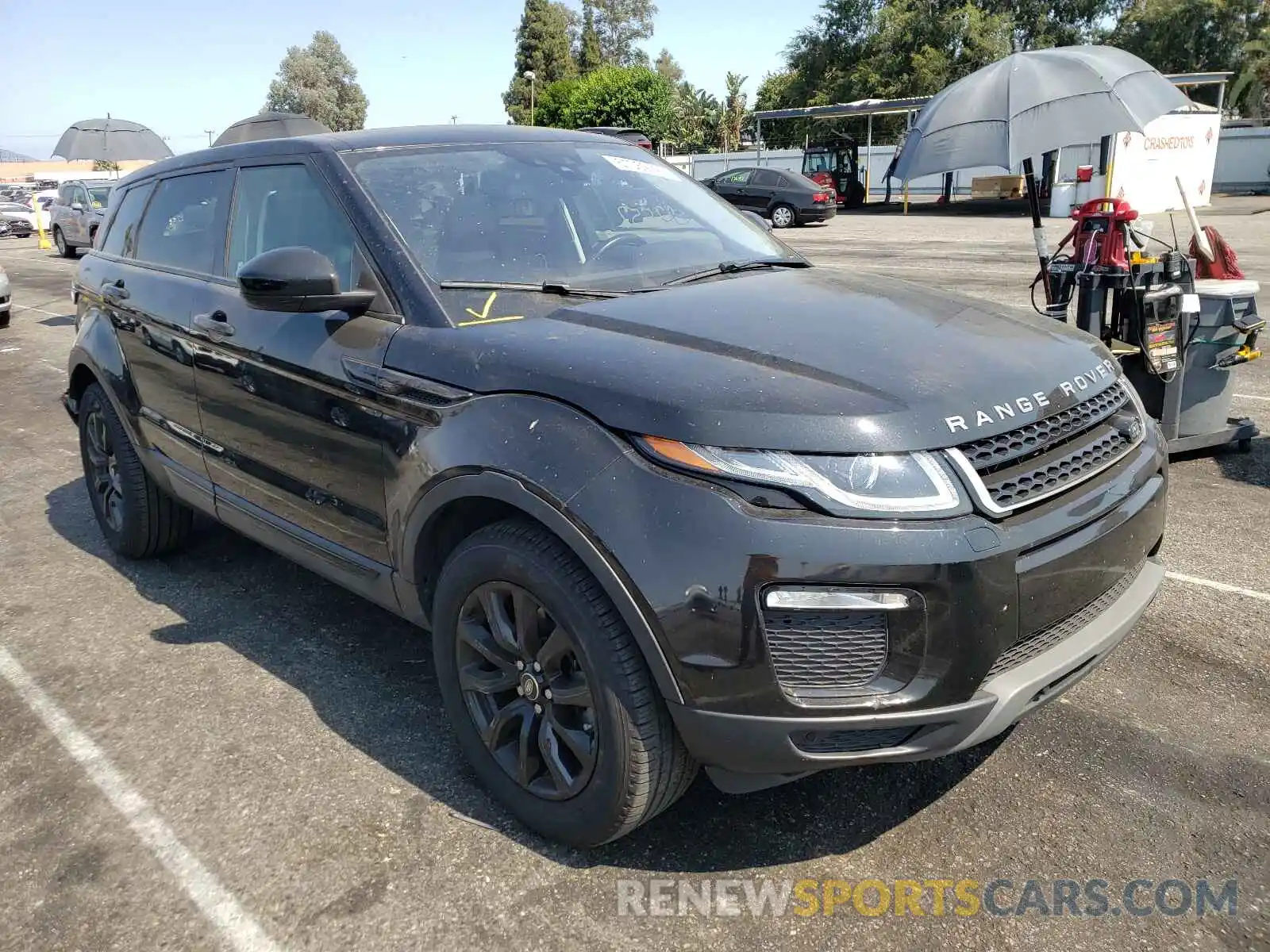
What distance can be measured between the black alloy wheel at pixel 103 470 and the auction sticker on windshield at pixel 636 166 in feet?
8.65

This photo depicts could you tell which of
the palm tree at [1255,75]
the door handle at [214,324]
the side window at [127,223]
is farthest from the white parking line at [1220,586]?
the palm tree at [1255,75]

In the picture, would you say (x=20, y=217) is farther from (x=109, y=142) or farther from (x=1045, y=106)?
(x=1045, y=106)

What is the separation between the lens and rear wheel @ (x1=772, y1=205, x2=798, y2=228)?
26.3 m

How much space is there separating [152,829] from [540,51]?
254ft

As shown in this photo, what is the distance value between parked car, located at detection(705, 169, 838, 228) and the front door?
23.2m

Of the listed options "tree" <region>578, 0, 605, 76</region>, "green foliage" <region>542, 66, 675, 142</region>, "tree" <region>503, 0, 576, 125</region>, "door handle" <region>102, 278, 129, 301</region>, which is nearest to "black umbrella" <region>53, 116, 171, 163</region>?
"door handle" <region>102, 278, 129, 301</region>

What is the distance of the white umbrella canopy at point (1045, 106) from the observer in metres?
5.75

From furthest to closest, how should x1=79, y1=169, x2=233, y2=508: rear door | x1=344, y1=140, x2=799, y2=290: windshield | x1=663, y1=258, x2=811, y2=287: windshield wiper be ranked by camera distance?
x1=79, y1=169, x2=233, y2=508: rear door, x1=663, y1=258, x2=811, y2=287: windshield wiper, x1=344, y1=140, x2=799, y2=290: windshield

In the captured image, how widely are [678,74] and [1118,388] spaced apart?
333 ft

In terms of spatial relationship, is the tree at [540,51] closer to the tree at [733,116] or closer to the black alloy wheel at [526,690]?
the tree at [733,116]

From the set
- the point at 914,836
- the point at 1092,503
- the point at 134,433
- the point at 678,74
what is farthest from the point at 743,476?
the point at 678,74

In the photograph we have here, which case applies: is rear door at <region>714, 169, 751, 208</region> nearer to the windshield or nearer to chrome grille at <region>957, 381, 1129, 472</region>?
the windshield

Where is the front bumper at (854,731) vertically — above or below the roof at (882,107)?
below

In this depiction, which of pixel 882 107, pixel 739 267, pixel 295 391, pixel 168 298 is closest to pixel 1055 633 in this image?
pixel 739 267
